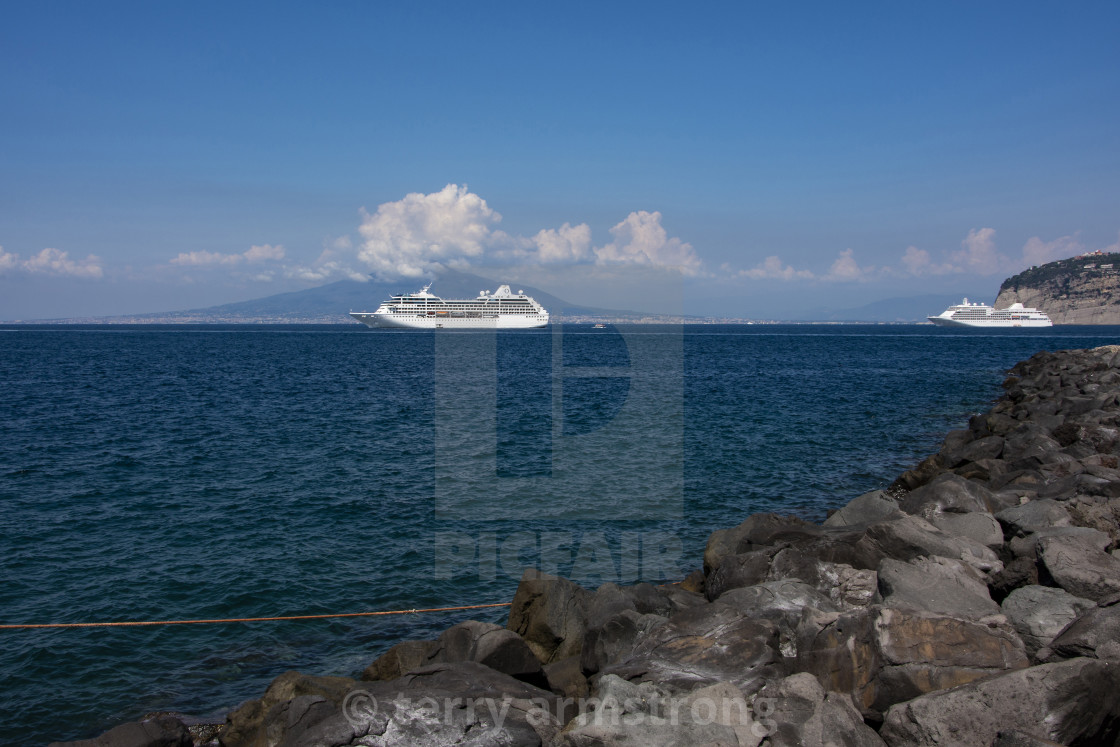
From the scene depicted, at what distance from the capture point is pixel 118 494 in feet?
42.9

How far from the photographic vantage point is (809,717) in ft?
12.9

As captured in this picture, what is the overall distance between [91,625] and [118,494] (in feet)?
19.8

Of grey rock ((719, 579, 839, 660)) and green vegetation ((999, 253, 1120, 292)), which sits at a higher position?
green vegetation ((999, 253, 1120, 292))

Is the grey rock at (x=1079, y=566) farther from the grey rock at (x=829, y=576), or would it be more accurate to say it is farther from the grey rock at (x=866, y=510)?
the grey rock at (x=866, y=510)

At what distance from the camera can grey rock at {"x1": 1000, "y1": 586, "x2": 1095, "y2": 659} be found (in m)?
4.60

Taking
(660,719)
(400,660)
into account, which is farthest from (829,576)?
(400,660)

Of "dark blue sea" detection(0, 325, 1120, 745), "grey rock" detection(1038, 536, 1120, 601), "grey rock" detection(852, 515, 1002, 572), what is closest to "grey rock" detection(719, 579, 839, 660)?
"grey rock" detection(852, 515, 1002, 572)

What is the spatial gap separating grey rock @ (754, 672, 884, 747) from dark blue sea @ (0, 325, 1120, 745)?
4.26 meters

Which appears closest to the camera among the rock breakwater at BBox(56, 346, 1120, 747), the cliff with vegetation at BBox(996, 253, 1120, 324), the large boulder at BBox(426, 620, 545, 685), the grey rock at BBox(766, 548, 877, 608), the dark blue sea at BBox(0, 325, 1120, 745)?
the rock breakwater at BBox(56, 346, 1120, 747)

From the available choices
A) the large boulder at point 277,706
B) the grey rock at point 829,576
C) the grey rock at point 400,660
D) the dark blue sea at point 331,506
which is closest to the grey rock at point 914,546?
the grey rock at point 829,576

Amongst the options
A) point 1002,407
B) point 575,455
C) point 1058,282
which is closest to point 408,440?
point 575,455

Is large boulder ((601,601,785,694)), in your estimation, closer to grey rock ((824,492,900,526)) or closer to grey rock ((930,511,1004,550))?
grey rock ((930,511,1004,550))

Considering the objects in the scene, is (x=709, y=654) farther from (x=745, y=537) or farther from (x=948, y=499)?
(x=948, y=499)

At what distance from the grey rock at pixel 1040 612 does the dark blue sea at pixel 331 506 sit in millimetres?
4828
